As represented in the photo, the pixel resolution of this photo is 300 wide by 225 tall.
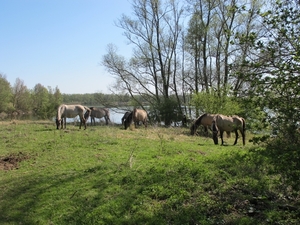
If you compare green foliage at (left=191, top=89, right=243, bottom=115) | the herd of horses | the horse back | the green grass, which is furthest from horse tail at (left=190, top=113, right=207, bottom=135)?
the green grass

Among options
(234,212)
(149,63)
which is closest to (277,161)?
(234,212)

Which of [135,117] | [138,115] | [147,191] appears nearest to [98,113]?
[138,115]

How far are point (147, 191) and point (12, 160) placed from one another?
5.56 meters

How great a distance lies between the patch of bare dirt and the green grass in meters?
0.22

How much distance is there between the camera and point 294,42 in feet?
14.2

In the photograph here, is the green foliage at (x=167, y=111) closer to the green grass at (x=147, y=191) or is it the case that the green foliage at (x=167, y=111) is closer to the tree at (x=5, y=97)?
the green grass at (x=147, y=191)

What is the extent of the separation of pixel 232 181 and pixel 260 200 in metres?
0.95

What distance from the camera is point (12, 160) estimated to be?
29.5 ft

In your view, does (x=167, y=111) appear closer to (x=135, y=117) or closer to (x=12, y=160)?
(x=135, y=117)

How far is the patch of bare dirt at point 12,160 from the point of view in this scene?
843 centimetres

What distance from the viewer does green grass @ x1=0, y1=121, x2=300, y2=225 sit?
4957 mm

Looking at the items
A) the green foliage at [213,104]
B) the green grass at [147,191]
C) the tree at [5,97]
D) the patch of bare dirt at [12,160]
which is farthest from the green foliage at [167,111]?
the tree at [5,97]

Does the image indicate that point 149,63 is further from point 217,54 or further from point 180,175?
point 180,175

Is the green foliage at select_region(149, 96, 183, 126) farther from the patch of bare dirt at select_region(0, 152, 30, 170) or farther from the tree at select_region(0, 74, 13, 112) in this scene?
the tree at select_region(0, 74, 13, 112)
